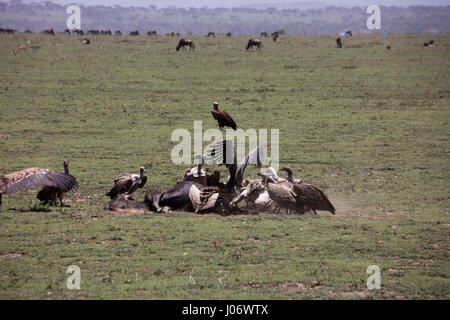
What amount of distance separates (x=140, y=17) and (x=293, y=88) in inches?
6612

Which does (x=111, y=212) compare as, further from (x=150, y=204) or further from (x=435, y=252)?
(x=435, y=252)

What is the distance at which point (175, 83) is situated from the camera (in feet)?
89.6

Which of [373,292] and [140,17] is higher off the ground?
[140,17]

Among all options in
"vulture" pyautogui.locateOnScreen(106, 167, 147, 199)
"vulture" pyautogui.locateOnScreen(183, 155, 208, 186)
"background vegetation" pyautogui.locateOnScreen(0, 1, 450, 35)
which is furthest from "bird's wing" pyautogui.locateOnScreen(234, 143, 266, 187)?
"background vegetation" pyautogui.locateOnScreen(0, 1, 450, 35)

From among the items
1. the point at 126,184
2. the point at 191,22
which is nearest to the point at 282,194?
the point at 126,184

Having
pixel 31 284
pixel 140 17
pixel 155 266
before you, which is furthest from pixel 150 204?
pixel 140 17

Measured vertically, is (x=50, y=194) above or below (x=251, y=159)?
below

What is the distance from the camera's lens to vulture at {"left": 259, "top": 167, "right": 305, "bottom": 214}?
10.1 meters

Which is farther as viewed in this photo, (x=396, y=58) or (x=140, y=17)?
(x=140, y=17)

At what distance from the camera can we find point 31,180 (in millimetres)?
9352

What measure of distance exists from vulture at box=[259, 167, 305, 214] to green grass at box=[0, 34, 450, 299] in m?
0.38

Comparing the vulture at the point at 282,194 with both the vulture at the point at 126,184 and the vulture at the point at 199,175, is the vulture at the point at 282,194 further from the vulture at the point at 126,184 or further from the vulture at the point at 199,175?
the vulture at the point at 126,184

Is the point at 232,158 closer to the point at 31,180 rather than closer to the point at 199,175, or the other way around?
the point at 199,175
